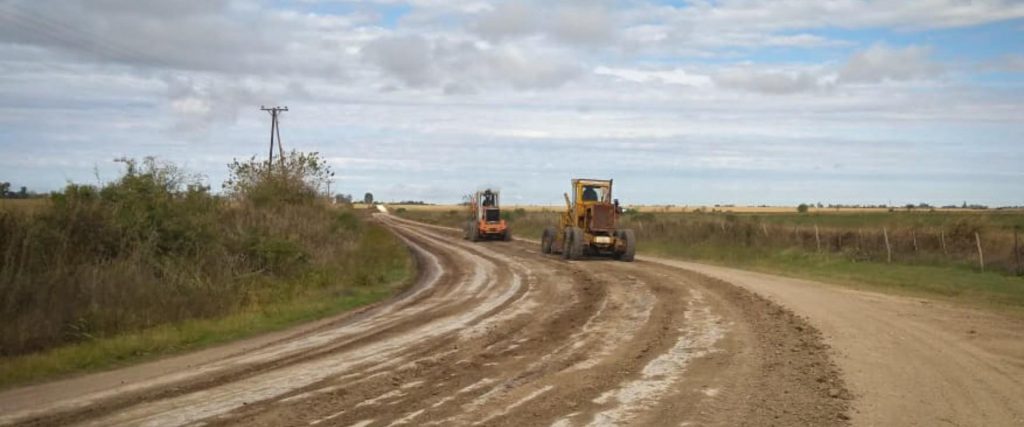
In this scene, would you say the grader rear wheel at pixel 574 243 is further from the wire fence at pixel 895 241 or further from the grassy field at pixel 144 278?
the wire fence at pixel 895 241

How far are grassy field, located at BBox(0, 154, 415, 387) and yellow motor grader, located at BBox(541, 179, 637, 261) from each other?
747 centimetres

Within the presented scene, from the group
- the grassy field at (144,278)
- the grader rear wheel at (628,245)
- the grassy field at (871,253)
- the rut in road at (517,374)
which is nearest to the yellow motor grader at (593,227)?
the grader rear wheel at (628,245)

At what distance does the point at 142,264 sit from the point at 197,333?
4.42 m

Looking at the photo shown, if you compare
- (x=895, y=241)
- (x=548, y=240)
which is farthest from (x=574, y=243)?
(x=895, y=241)

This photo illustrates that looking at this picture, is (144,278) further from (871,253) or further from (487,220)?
(487,220)

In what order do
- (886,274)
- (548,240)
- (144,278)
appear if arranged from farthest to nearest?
1. (548,240)
2. (886,274)
3. (144,278)

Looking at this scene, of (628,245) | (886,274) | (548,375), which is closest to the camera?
(548,375)

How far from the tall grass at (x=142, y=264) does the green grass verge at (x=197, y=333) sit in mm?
215

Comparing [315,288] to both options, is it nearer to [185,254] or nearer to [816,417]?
[185,254]

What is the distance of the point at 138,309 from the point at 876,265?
23782mm

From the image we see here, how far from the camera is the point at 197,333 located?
13359 mm

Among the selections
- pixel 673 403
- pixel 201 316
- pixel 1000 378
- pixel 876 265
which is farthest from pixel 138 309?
pixel 876 265

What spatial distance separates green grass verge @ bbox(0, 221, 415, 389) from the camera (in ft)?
34.7

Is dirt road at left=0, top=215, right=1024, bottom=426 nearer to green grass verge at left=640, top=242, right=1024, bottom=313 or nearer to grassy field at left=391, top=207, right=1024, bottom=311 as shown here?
green grass verge at left=640, top=242, right=1024, bottom=313
